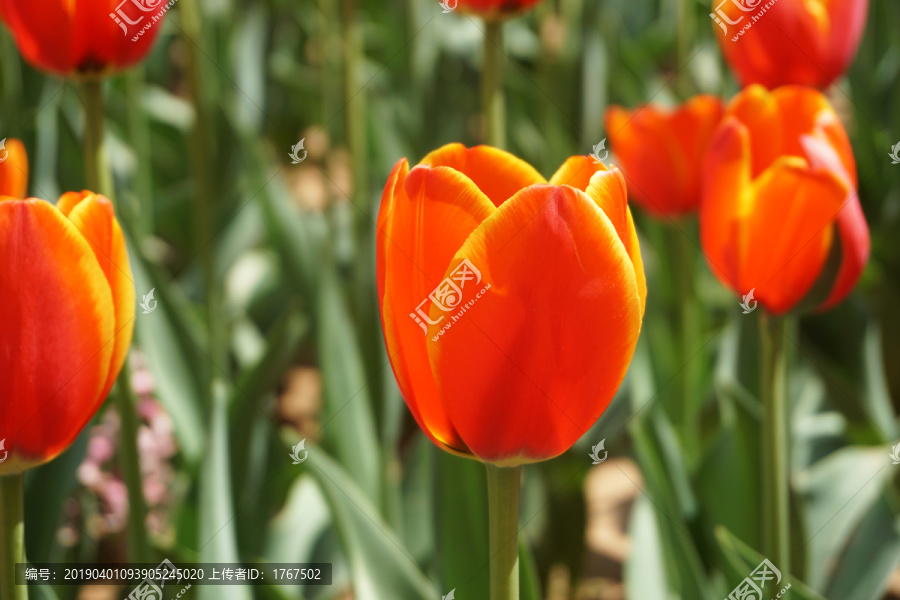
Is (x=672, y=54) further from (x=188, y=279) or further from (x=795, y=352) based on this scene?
(x=188, y=279)

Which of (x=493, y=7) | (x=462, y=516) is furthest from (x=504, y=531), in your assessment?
(x=493, y=7)

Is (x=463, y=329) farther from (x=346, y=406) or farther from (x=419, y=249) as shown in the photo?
(x=346, y=406)

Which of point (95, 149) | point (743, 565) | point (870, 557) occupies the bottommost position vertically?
point (870, 557)

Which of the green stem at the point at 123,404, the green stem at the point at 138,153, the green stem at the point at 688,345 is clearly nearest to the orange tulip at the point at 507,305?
the green stem at the point at 123,404

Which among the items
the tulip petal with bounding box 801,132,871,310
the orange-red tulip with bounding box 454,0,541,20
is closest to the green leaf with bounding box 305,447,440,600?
the tulip petal with bounding box 801,132,871,310

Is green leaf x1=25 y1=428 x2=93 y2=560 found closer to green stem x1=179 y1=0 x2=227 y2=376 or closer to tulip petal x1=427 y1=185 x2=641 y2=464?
green stem x1=179 y1=0 x2=227 y2=376

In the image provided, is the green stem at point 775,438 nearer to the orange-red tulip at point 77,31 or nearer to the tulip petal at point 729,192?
the tulip petal at point 729,192

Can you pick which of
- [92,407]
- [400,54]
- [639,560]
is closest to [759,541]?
[639,560]
